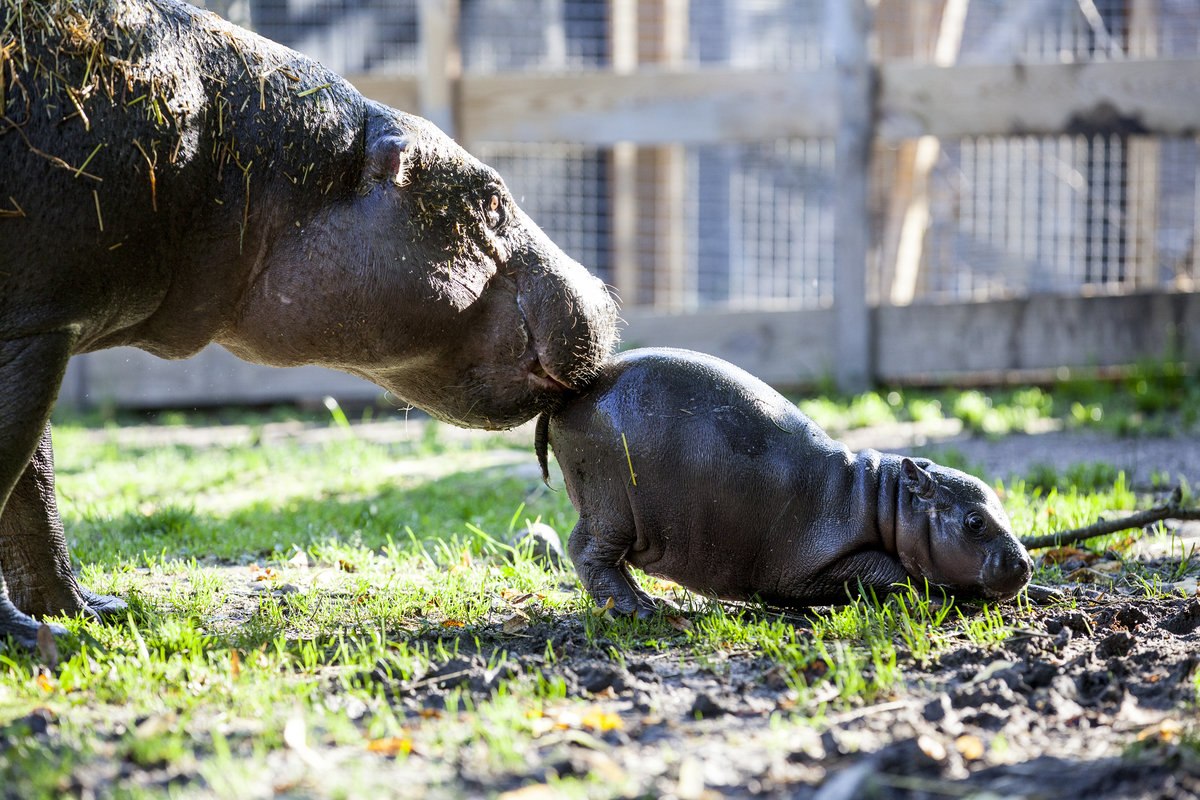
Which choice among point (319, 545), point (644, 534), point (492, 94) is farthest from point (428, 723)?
point (492, 94)

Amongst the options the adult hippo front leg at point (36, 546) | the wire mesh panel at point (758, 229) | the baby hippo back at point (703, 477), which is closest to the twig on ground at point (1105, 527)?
the baby hippo back at point (703, 477)

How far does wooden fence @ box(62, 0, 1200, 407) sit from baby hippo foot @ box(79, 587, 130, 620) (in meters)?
5.52

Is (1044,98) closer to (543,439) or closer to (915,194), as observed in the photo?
(915,194)

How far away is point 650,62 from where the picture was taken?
451 inches

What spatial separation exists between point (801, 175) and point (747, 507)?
28.3 ft

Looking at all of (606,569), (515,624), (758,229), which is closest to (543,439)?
(606,569)

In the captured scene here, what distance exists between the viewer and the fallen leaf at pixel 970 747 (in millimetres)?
2740

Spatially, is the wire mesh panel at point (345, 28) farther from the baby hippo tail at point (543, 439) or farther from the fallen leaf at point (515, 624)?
the fallen leaf at point (515, 624)

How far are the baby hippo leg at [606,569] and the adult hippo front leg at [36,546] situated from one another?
1449 millimetres

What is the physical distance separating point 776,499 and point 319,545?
2.00m

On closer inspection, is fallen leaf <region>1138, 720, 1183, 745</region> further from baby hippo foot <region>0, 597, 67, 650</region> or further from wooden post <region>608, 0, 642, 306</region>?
wooden post <region>608, 0, 642, 306</region>

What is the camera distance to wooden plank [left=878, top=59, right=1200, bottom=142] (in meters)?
8.82

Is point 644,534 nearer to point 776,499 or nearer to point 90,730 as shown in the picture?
point 776,499

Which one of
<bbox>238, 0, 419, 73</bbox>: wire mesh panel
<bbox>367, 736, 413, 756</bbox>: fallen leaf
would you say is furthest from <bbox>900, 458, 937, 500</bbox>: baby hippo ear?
<bbox>238, 0, 419, 73</bbox>: wire mesh panel
